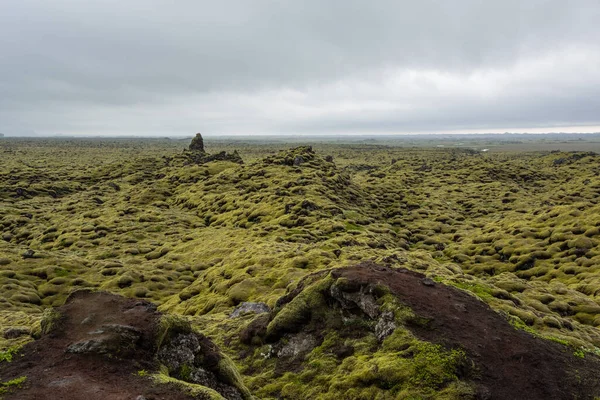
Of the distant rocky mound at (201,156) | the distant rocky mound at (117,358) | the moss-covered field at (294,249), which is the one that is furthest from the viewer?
the distant rocky mound at (201,156)

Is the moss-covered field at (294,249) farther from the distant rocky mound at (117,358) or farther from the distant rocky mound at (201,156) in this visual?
the distant rocky mound at (201,156)

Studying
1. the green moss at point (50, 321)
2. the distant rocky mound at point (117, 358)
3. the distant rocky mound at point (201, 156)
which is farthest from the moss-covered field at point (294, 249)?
the distant rocky mound at point (201, 156)

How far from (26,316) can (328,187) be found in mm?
51791

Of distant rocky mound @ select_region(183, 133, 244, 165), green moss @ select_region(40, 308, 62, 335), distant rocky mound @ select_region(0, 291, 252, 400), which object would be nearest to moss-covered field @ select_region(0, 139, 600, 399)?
distant rocky mound @ select_region(0, 291, 252, 400)

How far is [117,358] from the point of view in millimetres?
12000

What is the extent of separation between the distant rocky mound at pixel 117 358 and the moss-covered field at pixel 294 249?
3.39 metres

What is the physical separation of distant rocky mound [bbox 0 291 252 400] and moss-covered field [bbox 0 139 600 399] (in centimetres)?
339

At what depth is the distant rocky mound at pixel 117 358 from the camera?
10391 mm

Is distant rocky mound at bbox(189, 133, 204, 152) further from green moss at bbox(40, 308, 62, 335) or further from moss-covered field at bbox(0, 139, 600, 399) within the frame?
green moss at bbox(40, 308, 62, 335)

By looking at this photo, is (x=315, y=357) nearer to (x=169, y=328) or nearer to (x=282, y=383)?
(x=282, y=383)

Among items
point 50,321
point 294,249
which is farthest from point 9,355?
point 294,249

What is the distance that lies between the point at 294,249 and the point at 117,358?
2631 centimetres

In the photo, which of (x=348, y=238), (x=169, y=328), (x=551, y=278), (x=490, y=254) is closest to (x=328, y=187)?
(x=348, y=238)

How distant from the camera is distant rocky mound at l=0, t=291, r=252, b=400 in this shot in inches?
409
